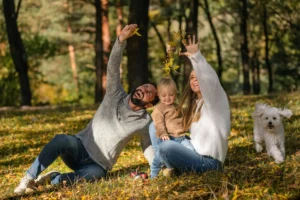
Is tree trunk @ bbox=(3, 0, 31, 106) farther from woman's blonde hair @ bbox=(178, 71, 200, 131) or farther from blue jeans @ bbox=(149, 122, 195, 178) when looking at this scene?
woman's blonde hair @ bbox=(178, 71, 200, 131)

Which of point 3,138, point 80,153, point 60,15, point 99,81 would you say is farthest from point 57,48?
point 80,153

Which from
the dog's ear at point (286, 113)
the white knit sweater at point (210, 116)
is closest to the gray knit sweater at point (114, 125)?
the white knit sweater at point (210, 116)

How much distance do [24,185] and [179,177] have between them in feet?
6.11

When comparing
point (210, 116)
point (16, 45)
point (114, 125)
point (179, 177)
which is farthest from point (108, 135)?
point (16, 45)

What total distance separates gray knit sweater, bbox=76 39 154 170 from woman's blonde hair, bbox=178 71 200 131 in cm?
66

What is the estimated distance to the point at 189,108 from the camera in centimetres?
725

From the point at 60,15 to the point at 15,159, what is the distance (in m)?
36.9

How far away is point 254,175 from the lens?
Result: 6402mm

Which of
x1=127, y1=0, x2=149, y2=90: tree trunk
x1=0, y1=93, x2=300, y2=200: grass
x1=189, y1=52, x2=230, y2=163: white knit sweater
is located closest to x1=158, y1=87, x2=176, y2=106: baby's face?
x1=189, y1=52, x2=230, y2=163: white knit sweater

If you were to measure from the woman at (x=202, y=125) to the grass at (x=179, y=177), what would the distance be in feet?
0.65

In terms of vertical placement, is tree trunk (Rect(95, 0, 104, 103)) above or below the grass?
above

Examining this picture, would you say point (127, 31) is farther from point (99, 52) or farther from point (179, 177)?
point (99, 52)

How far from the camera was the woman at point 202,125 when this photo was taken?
22.3 feet

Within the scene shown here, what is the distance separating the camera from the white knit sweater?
6.78 m
